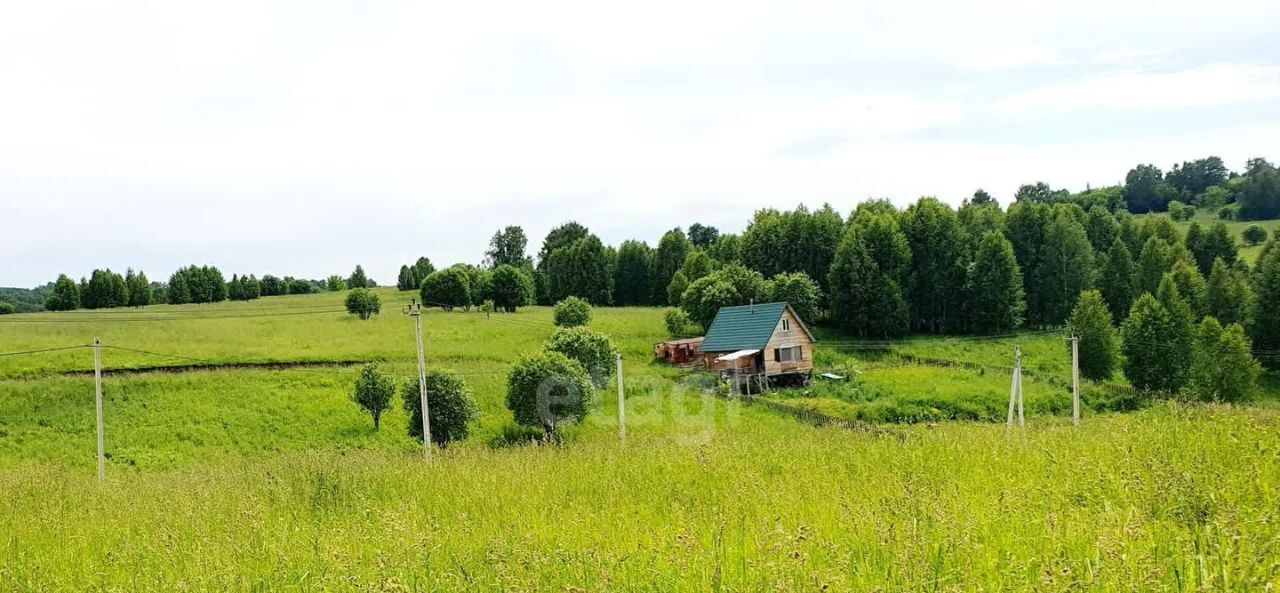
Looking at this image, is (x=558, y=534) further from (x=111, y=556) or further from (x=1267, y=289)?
(x=1267, y=289)

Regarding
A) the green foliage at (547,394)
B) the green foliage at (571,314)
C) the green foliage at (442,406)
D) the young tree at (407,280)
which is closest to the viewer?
the green foliage at (442,406)

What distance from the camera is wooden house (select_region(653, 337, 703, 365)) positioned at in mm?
50531

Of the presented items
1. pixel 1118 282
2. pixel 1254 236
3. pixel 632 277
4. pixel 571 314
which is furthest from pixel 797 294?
pixel 1254 236

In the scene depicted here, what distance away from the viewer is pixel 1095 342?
154ft

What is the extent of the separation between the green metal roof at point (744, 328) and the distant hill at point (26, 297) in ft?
227

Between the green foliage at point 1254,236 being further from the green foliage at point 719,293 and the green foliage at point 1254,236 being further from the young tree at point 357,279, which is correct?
the young tree at point 357,279

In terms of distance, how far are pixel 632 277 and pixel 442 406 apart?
6417 centimetres

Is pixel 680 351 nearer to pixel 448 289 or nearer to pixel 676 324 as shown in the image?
pixel 676 324

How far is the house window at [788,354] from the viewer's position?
47.2 m

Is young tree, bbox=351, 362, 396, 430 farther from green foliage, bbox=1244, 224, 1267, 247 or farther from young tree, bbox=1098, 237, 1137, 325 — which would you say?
green foliage, bbox=1244, 224, 1267, 247

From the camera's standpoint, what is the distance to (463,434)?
31.0m

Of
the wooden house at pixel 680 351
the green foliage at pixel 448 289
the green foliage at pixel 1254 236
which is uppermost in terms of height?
the green foliage at pixel 1254 236

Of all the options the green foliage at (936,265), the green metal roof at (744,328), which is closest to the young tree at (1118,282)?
the green foliage at (936,265)

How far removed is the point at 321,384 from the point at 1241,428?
127ft
